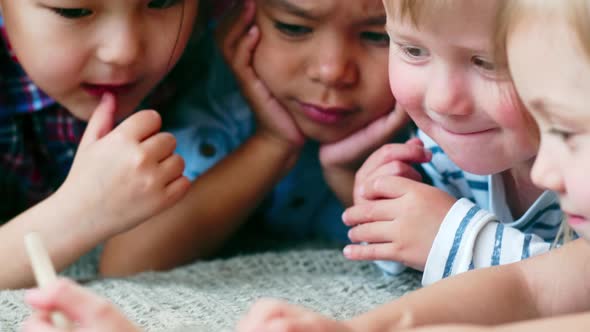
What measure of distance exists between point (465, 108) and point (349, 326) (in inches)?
10.1

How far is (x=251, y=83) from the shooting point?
1.09 meters

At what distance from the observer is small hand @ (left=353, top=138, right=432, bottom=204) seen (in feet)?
3.06

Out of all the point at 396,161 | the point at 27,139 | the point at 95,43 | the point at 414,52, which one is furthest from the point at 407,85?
the point at 27,139

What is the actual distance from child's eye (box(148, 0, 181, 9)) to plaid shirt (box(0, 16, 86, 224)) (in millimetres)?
230

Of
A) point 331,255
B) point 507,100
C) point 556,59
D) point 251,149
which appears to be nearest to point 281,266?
point 331,255

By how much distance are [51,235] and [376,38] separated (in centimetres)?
43

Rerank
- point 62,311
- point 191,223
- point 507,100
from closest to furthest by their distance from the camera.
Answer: point 62,311 < point 507,100 < point 191,223

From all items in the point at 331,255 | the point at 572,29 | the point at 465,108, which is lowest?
the point at 331,255

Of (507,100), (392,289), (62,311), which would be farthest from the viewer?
(392,289)

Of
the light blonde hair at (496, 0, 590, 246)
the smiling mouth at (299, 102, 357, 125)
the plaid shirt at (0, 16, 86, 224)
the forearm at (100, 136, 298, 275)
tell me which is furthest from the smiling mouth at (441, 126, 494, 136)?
the plaid shirt at (0, 16, 86, 224)

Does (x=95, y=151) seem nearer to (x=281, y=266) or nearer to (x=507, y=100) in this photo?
(x=281, y=266)

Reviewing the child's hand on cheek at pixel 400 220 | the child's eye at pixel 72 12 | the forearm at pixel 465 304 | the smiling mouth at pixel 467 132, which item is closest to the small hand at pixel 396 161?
the child's hand on cheek at pixel 400 220

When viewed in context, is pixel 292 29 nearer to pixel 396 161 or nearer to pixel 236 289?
pixel 396 161

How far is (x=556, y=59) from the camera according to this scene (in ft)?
1.94
